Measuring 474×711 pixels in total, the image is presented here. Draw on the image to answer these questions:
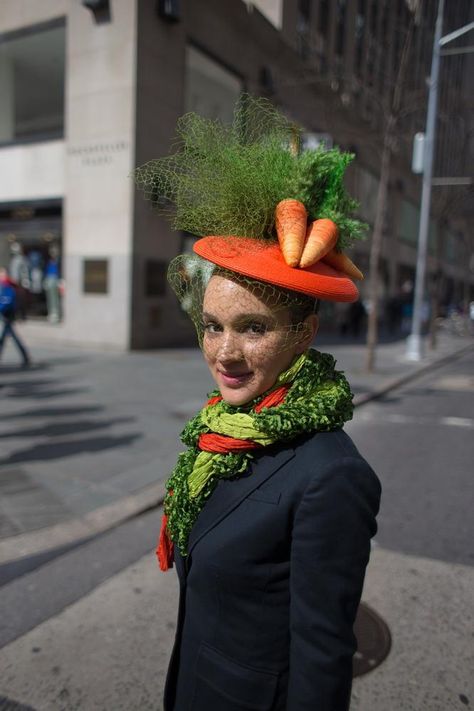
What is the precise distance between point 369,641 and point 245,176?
8.10 ft

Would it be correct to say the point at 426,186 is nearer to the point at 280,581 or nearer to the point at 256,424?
the point at 256,424

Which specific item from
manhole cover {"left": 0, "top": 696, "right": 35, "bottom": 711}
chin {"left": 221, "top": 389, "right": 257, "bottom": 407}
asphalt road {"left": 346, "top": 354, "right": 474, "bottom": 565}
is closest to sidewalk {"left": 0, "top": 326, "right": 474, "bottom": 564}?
asphalt road {"left": 346, "top": 354, "right": 474, "bottom": 565}

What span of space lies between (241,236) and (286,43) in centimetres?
1979

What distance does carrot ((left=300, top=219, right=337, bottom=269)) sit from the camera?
122cm

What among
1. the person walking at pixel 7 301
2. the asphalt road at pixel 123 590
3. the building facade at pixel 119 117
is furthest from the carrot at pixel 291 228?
the building facade at pixel 119 117

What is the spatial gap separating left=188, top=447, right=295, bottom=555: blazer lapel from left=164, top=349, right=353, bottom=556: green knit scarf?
0.07ft

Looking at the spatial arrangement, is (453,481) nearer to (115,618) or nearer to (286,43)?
(115,618)

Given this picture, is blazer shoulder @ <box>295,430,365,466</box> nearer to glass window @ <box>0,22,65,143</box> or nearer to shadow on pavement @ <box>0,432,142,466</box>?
shadow on pavement @ <box>0,432,142,466</box>

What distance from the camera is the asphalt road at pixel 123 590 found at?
2471 mm

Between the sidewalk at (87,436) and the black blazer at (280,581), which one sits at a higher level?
the black blazer at (280,581)

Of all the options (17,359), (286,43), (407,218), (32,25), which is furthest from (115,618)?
(407,218)

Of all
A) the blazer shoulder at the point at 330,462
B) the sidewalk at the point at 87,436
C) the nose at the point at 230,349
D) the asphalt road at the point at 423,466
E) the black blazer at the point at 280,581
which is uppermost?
the nose at the point at 230,349

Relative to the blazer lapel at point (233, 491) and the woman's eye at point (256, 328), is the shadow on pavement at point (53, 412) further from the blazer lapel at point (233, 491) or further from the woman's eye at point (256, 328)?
the woman's eye at point (256, 328)

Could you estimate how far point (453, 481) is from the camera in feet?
17.4
